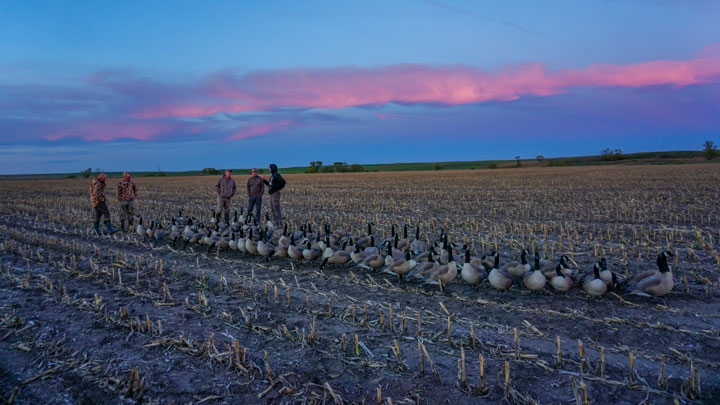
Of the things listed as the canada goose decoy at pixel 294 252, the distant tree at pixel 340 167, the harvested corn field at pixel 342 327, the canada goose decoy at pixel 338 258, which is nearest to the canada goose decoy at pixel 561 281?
the harvested corn field at pixel 342 327

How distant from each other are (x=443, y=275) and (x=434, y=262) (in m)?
0.72

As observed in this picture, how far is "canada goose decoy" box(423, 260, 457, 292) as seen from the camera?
7.75m

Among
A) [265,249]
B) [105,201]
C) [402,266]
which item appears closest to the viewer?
[402,266]

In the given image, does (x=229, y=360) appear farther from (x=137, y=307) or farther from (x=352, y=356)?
(x=137, y=307)

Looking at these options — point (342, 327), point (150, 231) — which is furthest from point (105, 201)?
point (342, 327)

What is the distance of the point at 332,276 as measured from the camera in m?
8.96

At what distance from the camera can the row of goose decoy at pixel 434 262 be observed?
718 cm

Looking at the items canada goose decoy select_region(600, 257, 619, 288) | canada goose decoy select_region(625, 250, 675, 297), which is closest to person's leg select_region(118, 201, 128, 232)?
Answer: canada goose decoy select_region(600, 257, 619, 288)

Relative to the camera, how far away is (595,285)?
277 inches

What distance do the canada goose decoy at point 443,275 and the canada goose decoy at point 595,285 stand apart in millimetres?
2202

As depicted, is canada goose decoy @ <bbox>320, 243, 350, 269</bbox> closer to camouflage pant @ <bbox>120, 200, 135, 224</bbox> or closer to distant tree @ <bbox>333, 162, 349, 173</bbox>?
camouflage pant @ <bbox>120, 200, 135, 224</bbox>

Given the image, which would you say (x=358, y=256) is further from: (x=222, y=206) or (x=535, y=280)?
(x=222, y=206)

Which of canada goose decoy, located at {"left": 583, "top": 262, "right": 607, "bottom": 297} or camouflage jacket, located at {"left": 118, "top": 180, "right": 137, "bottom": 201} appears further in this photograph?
camouflage jacket, located at {"left": 118, "top": 180, "right": 137, "bottom": 201}

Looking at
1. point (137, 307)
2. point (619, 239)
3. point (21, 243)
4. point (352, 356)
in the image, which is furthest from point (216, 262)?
point (619, 239)
